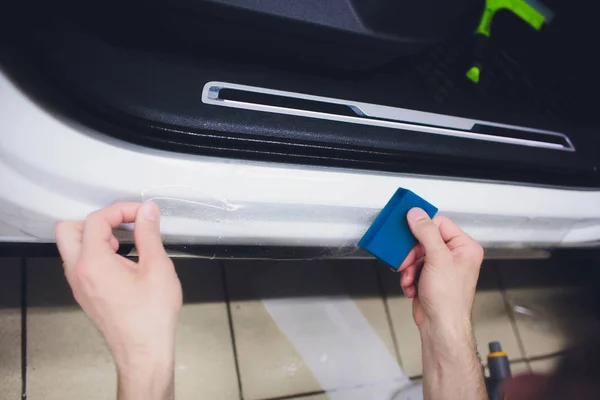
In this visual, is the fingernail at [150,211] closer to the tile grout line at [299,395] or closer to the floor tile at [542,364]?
the tile grout line at [299,395]

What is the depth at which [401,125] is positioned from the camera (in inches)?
30.1

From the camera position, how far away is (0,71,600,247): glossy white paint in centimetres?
56

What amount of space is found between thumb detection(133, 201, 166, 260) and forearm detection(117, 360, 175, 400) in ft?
0.39

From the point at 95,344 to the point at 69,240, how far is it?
0.43m

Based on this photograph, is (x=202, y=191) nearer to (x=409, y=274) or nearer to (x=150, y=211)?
(x=150, y=211)

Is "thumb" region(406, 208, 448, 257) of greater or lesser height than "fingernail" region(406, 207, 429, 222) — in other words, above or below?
below

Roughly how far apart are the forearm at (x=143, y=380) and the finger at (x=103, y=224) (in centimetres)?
13

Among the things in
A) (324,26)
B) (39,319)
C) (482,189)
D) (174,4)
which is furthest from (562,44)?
(39,319)

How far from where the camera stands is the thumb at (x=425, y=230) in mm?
692

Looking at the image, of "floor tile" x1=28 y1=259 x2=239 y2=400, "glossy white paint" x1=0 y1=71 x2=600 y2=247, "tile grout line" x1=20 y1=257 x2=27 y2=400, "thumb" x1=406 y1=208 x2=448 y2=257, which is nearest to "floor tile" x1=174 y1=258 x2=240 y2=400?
"floor tile" x1=28 y1=259 x2=239 y2=400

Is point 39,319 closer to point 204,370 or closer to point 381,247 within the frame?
point 204,370

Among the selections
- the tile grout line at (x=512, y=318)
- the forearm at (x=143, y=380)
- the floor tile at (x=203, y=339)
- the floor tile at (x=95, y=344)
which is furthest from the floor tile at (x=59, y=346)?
the tile grout line at (x=512, y=318)

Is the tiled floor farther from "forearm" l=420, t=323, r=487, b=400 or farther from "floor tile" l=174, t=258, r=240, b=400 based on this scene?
"forearm" l=420, t=323, r=487, b=400

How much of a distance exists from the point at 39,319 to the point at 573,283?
4.31 ft
